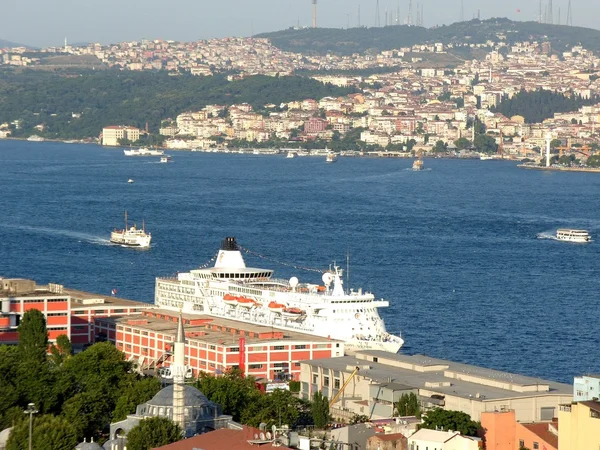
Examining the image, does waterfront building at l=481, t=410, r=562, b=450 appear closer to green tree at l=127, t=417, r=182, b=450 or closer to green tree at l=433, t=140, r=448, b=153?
green tree at l=127, t=417, r=182, b=450

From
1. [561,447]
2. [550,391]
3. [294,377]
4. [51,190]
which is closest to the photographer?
[561,447]

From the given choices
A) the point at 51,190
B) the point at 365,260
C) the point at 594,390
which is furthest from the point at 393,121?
the point at 594,390

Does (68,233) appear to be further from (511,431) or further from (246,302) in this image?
(511,431)

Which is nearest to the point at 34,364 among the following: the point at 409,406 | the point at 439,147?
the point at 409,406

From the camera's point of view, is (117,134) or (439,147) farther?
(117,134)

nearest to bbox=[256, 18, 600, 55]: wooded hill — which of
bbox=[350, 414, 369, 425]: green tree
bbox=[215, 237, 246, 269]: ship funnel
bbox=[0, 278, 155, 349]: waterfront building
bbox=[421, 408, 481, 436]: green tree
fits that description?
bbox=[215, 237, 246, 269]: ship funnel

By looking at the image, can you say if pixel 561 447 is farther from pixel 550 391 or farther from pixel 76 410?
pixel 76 410
